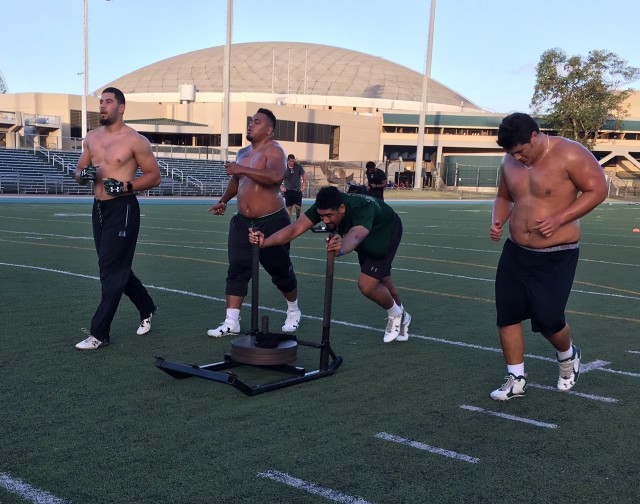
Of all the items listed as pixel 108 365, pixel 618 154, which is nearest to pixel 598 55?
pixel 618 154

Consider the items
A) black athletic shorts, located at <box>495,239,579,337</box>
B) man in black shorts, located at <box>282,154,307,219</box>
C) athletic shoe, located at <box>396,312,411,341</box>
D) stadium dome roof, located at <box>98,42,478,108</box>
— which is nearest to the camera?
black athletic shorts, located at <box>495,239,579,337</box>

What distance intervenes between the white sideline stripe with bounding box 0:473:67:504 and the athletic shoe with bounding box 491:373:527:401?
9.12 ft

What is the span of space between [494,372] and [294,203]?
A: 40.7 ft

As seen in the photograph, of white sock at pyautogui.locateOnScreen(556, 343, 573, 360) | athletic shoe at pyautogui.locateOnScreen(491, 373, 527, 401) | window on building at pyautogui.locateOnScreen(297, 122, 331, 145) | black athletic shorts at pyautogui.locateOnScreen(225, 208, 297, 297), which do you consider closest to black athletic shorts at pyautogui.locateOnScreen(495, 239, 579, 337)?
white sock at pyautogui.locateOnScreen(556, 343, 573, 360)

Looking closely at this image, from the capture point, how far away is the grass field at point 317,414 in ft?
11.2

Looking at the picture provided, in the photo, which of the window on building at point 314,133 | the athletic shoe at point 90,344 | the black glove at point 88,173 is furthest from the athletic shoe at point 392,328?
the window on building at point 314,133

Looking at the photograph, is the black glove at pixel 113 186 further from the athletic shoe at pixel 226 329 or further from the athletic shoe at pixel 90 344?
the athletic shoe at pixel 226 329

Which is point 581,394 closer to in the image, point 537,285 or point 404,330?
point 537,285

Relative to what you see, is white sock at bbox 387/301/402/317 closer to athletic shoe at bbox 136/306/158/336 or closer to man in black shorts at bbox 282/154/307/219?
athletic shoe at bbox 136/306/158/336

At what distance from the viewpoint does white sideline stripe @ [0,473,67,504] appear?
319 centimetres

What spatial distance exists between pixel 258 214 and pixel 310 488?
3342mm

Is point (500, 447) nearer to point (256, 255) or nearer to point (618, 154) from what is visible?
point (256, 255)

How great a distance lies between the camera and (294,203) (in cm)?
1761

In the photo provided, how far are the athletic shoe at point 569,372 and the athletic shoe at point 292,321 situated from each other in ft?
8.28
